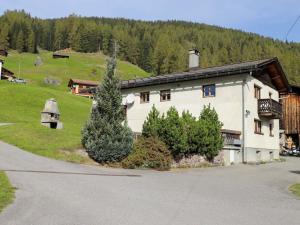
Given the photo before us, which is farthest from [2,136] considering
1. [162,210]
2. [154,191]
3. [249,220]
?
[249,220]

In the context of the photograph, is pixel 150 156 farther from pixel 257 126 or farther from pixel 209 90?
pixel 257 126

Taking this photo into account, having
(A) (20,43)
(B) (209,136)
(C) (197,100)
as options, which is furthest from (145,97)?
(A) (20,43)

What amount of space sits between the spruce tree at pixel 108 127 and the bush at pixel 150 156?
0.57m

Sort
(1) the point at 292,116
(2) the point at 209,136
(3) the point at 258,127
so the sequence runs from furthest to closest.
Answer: (1) the point at 292,116
(3) the point at 258,127
(2) the point at 209,136

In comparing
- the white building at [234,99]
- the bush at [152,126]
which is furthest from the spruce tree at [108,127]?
the white building at [234,99]

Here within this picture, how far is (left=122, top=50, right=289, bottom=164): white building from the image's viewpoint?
2948 cm

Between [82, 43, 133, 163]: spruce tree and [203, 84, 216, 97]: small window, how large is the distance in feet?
35.6

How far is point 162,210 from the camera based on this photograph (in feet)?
32.2

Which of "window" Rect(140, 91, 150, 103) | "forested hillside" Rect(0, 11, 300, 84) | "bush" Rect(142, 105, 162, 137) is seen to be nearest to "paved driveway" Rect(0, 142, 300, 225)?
"bush" Rect(142, 105, 162, 137)

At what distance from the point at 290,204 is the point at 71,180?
7.40m

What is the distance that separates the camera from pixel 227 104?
30.5 m

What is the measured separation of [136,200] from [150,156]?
10.8 metres

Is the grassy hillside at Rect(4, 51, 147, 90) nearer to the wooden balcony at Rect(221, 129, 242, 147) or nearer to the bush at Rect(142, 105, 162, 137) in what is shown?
the wooden balcony at Rect(221, 129, 242, 147)

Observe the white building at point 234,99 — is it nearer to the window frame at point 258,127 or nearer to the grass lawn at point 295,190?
the window frame at point 258,127
